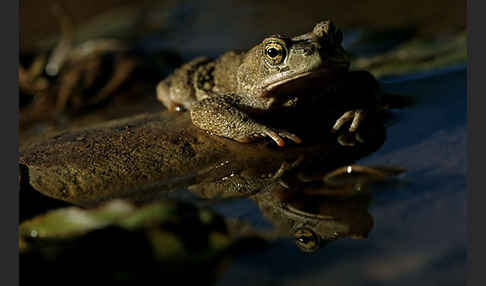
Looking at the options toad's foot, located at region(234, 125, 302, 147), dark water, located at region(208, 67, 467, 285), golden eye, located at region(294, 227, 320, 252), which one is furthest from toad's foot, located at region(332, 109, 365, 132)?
golden eye, located at region(294, 227, 320, 252)

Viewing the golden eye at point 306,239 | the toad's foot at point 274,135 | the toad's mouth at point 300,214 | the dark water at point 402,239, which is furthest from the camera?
the toad's foot at point 274,135

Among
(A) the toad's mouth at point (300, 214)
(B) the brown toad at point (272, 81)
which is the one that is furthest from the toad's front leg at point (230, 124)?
(A) the toad's mouth at point (300, 214)

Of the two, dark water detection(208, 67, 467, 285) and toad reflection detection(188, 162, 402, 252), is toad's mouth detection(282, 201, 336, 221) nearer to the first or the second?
toad reflection detection(188, 162, 402, 252)

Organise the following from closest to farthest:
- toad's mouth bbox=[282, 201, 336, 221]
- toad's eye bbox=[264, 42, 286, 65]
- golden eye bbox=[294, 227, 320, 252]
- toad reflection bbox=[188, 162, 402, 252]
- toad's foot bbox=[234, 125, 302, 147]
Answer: golden eye bbox=[294, 227, 320, 252] → toad reflection bbox=[188, 162, 402, 252] → toad's mouth bbox=[282, 201, 336, 221] → toad's foot bbox=[234, 125, 302, 147] → toad's eye bbox=[264, 42, 286, 65]

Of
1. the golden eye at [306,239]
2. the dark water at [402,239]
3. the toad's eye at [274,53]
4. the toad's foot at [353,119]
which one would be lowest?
the golden eye at [306,239]

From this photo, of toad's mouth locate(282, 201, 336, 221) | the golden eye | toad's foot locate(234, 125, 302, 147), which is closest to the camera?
the golden eye

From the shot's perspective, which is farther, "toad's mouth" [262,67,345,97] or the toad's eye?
the toad's eye

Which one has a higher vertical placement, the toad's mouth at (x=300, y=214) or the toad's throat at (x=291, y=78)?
the toad's throat at (x=291, y=78)

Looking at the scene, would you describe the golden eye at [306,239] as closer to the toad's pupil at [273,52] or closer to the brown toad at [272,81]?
the brown toad at [272,81]
